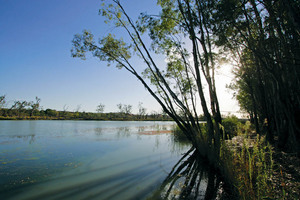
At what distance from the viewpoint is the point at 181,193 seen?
10.6 feet

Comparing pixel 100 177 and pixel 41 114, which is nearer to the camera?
pixel 100 177

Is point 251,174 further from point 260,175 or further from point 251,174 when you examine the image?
point 260,175

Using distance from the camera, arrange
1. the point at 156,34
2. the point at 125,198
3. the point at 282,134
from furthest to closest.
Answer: the point at 156,34
the point at 282,134
the point at 125,198

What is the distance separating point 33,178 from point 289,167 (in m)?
6.70

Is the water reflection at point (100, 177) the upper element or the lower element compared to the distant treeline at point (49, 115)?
lower

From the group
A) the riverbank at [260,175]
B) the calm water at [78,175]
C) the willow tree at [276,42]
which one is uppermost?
the willow tree at [276,42]

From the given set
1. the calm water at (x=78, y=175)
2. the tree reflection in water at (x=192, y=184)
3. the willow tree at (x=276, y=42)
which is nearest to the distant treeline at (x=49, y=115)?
the calm water at (x=78, y=175)

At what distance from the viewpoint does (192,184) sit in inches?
147

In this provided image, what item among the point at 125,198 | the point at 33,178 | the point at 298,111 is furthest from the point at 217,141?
the point at 33,178

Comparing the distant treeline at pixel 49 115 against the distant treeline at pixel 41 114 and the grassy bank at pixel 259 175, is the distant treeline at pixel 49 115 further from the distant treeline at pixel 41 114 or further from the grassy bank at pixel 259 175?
the grassy bank at pixel 259 175

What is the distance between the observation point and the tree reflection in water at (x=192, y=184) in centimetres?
312

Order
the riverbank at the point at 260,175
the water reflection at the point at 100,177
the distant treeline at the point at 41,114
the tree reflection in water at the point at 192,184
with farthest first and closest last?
1. the distant treeline at the point at 41,114
2. the water reflection at the point at 100,177
3. the tree reflection in water at the point at 192,184
4. the riverbank at the point at 260,175

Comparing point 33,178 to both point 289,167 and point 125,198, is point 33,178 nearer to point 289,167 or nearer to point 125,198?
point 125,198

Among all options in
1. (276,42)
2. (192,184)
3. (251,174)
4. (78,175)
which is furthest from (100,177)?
(276,42)
